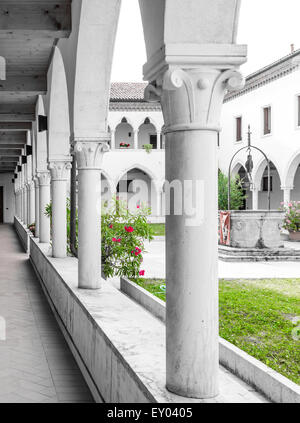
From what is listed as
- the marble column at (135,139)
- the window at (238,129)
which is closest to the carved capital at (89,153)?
the window at (238,129)

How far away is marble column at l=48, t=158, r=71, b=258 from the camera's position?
9.41 metres

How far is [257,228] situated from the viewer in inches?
578

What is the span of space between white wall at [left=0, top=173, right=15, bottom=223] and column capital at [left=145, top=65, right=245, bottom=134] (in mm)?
36403

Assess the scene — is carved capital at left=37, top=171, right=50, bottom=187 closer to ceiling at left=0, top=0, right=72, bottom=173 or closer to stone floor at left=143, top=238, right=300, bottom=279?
ceiling at left=0, top=0, right=72, bottom=173

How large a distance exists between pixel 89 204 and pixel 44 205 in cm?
693

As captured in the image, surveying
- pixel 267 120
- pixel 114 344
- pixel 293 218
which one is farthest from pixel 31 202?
pixel 114 344

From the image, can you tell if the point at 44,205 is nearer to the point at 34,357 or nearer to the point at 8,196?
the point at 34,357

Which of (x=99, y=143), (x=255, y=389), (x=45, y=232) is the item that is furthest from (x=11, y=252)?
(x=255, y=389)

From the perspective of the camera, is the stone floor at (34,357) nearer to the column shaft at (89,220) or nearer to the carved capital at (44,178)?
the column shaft at (89,220)

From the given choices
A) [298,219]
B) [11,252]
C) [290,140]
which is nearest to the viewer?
[11,252]
